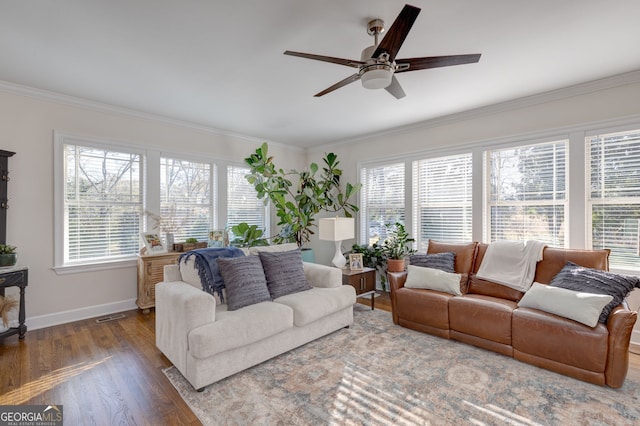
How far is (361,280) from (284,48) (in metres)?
2.76

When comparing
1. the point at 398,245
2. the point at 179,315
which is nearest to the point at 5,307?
the point at 179,315

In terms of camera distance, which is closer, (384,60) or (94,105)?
(384,60)

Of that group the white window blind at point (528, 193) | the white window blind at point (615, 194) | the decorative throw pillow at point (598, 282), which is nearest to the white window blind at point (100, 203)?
the white window blind at point (528, 193)

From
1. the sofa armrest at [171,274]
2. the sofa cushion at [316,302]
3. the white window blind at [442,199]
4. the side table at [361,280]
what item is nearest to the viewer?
the sofa cushion at [316,302]

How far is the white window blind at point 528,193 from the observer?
3449 mm

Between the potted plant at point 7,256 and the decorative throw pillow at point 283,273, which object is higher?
the potted plant at point 7,256

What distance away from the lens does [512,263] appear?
10.2 feet

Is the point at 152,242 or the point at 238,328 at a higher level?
the point at 152,242

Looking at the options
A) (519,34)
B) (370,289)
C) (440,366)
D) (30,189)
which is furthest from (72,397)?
(519,34)

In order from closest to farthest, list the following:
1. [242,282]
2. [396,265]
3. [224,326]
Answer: [224,326], [242,282], [396,265]

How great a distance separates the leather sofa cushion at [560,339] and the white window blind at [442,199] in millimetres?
1752

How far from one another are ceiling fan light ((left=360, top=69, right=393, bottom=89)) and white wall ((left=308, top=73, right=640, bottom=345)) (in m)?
1.58

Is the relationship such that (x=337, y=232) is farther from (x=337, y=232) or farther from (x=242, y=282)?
(x=242, y=282)

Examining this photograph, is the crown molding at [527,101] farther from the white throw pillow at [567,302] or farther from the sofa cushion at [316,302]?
the sofa cushion at [316,302]
